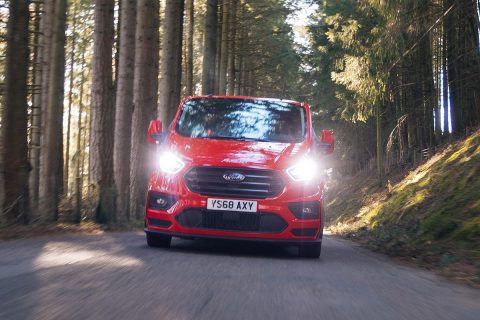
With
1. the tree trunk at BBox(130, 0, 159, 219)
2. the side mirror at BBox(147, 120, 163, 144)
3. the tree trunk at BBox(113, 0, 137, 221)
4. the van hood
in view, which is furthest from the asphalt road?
the tree trunk at BBox(130, 0, 159, 219)

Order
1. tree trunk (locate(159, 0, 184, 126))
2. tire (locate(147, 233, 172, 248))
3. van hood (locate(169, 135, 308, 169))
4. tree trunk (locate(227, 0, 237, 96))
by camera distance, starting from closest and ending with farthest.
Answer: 1. van hood (locate(169, 135, 308, 169))
2. tire (locate(147, 233, 172, 248))
3. tree trunk (locate(159, 0, 184, 126))
4. tree trunk (locate(227, 0, 237, 96))

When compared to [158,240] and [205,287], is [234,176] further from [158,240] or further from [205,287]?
[205,287]

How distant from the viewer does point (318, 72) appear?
34656 mm

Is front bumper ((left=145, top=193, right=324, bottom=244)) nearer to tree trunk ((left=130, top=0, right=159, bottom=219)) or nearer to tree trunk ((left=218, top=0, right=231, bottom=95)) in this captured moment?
tree trunk ((left=130, top=0, right=159, bottom=219))

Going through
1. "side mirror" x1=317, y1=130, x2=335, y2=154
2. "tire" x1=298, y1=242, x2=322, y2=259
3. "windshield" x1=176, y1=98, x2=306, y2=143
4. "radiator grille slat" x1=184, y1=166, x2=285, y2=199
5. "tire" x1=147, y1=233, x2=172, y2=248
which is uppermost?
"windshield" x1=176, y1=98, x2=306, y2=143

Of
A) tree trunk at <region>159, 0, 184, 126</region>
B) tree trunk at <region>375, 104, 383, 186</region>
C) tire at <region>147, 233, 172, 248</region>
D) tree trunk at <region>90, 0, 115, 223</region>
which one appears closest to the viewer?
tire at <region>147, 233, 172, 248</region>

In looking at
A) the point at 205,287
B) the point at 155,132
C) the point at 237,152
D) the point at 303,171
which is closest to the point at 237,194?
the point at 237,152

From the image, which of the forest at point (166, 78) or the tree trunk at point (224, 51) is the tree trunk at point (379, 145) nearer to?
the forest at point (166, 78)

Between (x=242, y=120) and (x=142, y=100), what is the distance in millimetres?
7247

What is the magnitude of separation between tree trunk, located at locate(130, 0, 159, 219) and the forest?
4 centimetres

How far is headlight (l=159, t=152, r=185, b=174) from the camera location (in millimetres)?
7898

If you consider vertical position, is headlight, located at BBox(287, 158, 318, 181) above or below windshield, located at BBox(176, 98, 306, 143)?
below

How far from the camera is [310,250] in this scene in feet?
26.4

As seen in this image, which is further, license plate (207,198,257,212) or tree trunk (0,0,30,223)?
tree trunk (0,0,30,223)
